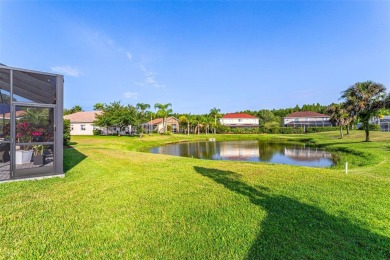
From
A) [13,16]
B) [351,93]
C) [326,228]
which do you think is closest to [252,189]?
[326,228]

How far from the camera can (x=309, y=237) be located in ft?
10.9

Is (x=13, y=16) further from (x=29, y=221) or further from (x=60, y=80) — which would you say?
(x=29, y=221)

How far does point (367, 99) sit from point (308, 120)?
44.0 m

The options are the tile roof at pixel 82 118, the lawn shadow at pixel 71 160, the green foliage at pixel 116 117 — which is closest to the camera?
the lawn shadow at pixel 71 160

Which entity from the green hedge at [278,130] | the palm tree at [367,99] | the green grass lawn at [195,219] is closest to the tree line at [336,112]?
the palm tree at [367,99]

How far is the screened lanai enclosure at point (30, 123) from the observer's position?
6.38 metres

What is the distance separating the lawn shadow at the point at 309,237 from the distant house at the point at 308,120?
6545 centimetres

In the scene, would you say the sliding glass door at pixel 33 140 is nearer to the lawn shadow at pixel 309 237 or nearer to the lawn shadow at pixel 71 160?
the lawn shadow at pixel 71 160

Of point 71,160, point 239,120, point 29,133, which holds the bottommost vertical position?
point 71,160

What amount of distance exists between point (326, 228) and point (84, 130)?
47093mm

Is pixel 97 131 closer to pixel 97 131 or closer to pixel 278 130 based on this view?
pixel 97 131

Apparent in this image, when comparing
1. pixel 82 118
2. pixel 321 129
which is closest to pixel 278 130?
pixel 321 129

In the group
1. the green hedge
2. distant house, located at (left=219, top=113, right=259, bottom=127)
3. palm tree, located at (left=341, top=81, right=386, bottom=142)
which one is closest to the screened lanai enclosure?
palm tree, located at (left=341, top=81, right=386, bottom=142)

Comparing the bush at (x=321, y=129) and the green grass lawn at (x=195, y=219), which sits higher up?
the bush at (x=321, y=129)
